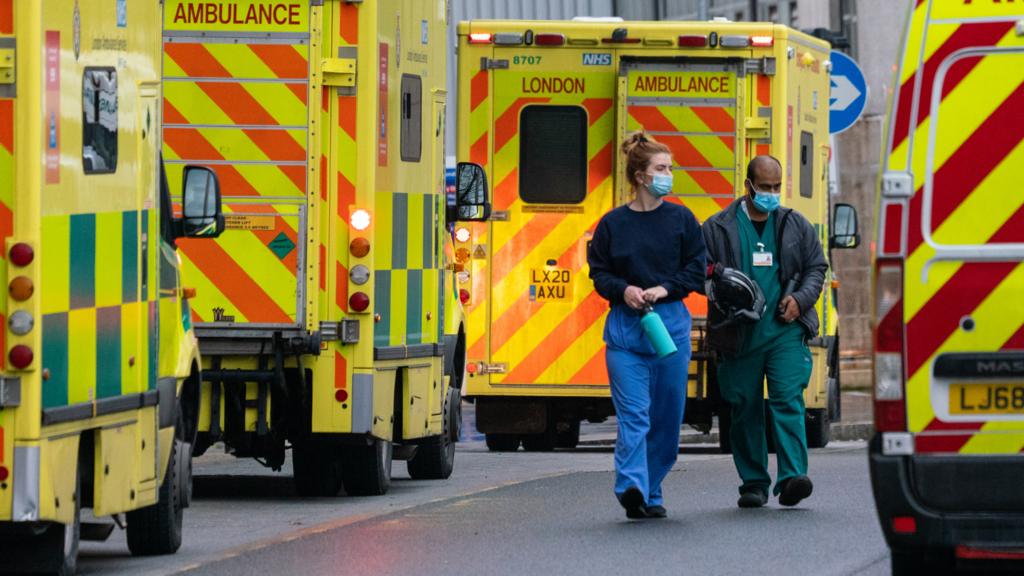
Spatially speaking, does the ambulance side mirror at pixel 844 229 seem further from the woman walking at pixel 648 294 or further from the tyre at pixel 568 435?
the woman walking at pixel 648 294

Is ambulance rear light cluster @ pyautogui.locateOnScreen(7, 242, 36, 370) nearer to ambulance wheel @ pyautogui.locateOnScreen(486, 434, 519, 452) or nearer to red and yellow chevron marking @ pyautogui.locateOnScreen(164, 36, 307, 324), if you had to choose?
red and yellow chevron marking @ pyautogui.locateOnScreen(164, 36, 307, 324)

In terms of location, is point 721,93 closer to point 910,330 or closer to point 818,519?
point 818,519

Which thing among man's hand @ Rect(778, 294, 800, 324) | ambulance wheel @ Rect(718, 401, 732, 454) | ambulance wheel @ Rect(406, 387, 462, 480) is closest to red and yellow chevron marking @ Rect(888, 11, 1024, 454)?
man's hand @ Rect(778, 294, 800, 324)

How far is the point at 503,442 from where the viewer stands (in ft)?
63.0

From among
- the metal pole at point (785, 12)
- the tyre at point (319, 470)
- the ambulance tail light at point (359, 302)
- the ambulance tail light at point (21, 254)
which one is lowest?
the tyre at point (319, 470)

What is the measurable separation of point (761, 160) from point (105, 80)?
3.84m

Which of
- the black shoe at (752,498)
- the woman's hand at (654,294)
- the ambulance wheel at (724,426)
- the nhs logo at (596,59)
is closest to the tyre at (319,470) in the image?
the black shoe at (752,498)

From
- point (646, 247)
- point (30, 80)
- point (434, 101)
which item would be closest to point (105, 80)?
point (30, 80)

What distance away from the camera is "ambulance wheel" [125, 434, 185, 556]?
10477mm

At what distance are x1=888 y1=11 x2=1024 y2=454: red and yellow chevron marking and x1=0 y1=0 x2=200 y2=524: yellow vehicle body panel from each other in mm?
3000

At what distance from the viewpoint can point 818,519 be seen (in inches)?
456

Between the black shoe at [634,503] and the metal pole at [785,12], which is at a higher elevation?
the metal pole at [785,12]

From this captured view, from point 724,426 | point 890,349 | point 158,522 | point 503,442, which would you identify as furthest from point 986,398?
point 503,442

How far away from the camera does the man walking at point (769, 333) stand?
11.9m
